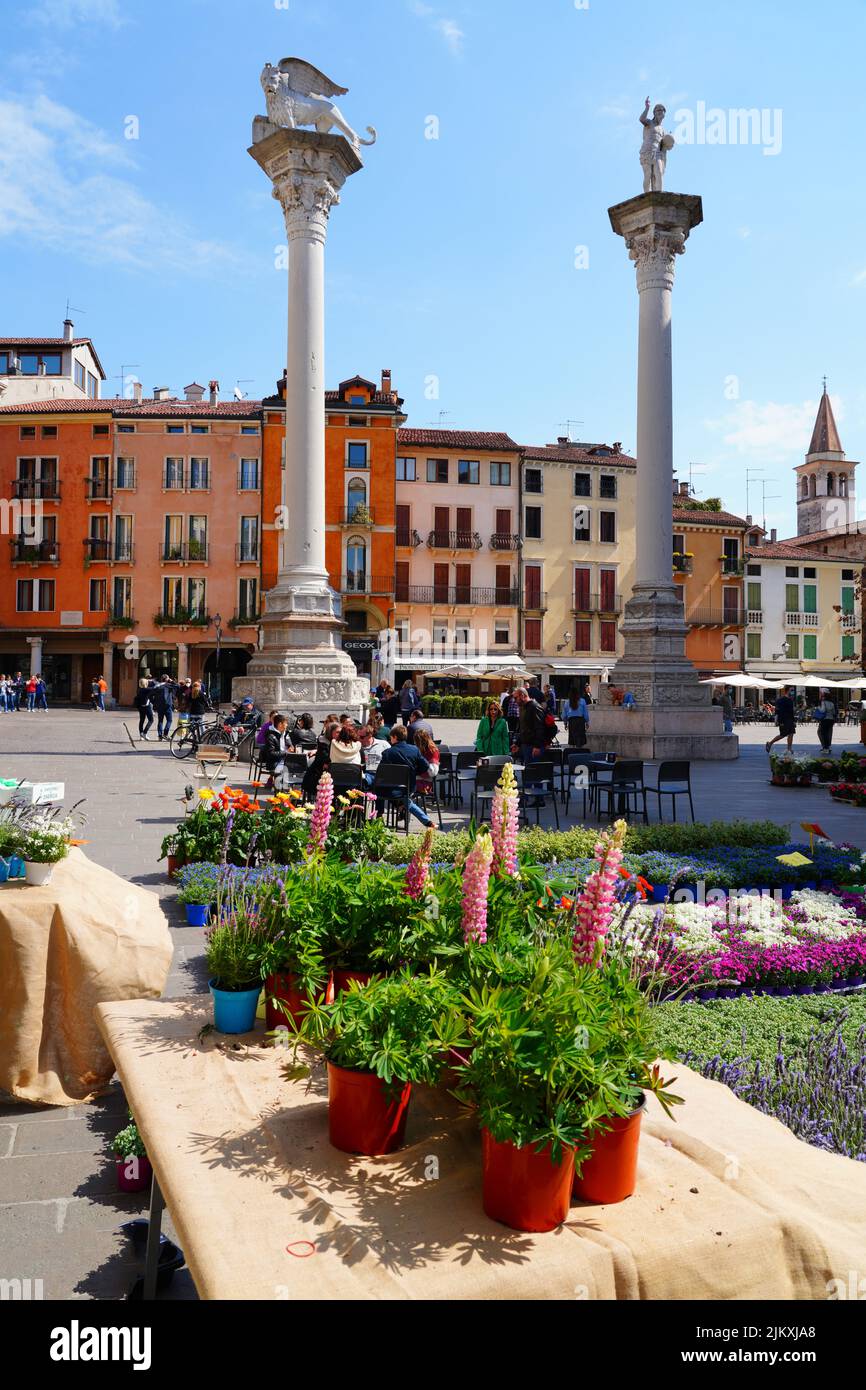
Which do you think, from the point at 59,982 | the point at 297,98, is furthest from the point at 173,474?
the point at 59,982

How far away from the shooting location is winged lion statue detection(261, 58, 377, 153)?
802 inches

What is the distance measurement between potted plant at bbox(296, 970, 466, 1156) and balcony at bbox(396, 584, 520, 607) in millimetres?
45856

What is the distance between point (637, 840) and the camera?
9328 millimetres

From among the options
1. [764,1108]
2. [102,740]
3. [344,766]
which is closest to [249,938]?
[764,1108]

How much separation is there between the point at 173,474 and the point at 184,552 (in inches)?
145

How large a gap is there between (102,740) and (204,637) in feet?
72.9

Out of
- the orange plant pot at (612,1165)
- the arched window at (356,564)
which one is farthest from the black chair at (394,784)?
the arched window at (356,564)

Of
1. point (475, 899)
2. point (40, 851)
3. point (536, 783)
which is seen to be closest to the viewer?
point (475, 899)

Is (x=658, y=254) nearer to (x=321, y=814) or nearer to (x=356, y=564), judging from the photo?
(x=321, y=814)

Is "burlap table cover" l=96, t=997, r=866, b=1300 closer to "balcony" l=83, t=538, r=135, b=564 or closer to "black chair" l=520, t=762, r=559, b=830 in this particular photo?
"black chair" l=520, t=762, r=559, b=830

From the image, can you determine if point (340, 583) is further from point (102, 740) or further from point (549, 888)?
point (549, 888)

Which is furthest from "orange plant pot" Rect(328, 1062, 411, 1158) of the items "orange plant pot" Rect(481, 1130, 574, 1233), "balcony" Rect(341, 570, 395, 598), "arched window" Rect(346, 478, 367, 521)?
"arched window" Rect(346, 478, 367, 521)

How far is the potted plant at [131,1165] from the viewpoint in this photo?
376 cm

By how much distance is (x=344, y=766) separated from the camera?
10891 mm
